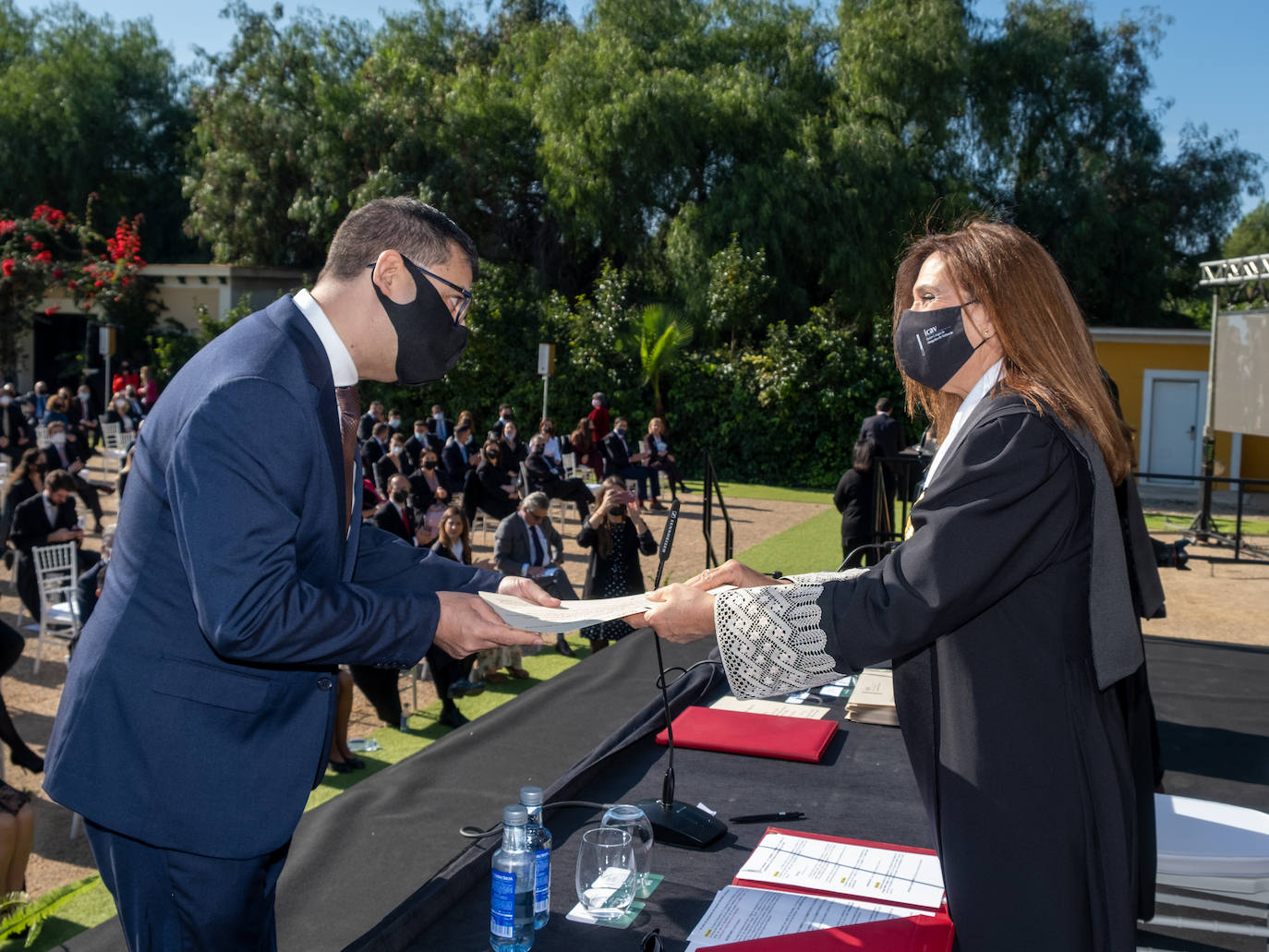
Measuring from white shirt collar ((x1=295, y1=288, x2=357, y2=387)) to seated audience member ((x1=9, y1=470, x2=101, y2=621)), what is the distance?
746 centimetres

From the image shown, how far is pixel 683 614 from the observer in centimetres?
240

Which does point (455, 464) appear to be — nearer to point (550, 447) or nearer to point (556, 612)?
point (550, 447)

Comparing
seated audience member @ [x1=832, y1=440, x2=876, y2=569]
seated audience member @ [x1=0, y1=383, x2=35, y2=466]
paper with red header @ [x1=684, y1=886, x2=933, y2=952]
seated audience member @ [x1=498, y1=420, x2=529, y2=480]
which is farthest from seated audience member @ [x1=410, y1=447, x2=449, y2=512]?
paper with red header @ [x1=684, y1=886, x2=933, y2=952]

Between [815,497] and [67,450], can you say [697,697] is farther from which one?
[815,497]

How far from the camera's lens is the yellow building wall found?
1992cm

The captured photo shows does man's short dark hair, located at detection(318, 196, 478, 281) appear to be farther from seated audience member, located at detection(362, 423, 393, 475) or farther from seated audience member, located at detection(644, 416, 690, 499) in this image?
seated audience member, located at detection(644, 416, 690, 499)

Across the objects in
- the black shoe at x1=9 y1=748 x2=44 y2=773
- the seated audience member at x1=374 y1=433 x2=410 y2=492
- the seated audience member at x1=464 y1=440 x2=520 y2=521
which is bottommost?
the black shoe at x1=9 y1=748 x2=44 y2=773

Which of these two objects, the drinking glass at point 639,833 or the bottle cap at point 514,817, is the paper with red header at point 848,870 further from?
the bottle cap at point 514,817

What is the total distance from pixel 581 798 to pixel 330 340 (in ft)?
5.31

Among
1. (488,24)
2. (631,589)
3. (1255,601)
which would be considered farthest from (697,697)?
(488,24)

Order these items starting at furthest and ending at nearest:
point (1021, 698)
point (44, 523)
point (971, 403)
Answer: point (44, 523) → point (971, 403) → point (1021, 698)

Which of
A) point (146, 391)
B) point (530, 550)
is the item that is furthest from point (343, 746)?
point (146, 391)

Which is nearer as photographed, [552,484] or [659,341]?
[552,484]

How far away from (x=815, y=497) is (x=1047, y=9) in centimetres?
1443
